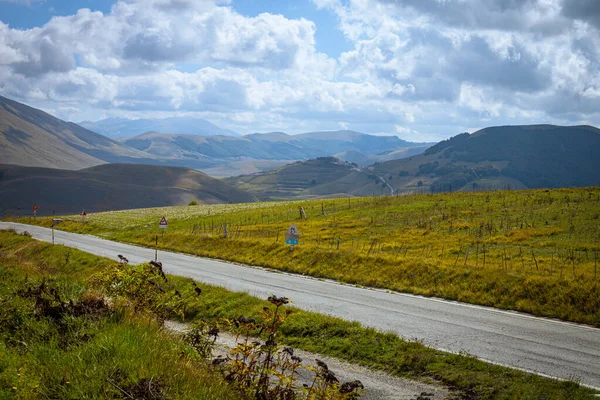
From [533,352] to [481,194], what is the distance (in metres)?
43.8

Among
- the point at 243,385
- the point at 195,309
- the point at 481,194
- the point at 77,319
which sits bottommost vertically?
the point at 195,309

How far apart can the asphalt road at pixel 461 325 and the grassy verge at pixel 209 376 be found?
42.0 inches

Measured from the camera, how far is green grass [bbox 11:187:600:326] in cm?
1783

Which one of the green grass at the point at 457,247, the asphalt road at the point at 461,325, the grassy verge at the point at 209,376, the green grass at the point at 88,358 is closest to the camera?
the green grass at the point at 88,358

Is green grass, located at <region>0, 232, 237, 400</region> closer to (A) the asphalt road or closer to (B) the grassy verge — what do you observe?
(B) the grassy verge

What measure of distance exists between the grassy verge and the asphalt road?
3.50 ft

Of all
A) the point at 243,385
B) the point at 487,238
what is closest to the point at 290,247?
the point at 487,238

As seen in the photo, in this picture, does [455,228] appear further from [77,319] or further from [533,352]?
[77,319]

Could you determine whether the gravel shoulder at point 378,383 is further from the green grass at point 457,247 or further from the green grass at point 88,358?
the green grass at point 457,247

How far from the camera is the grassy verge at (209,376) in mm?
5758

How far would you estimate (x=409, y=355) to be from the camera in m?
11.1

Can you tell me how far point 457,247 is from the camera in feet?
Result: 92.1

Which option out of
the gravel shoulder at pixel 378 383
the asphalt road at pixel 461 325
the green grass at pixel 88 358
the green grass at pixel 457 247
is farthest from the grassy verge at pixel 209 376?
the green grass at pixel 457 247

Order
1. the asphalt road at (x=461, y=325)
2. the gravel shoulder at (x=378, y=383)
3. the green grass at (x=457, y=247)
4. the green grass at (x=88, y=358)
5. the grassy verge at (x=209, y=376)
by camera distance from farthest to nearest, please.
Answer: the green grass at (x=457, y=247) → the asphalt road at (x=461, y=325) → the gravel shoulder at (x=378, y=383) → the grassy verge at (x=209, y=376) → the green grass at (x=88, y=358)
